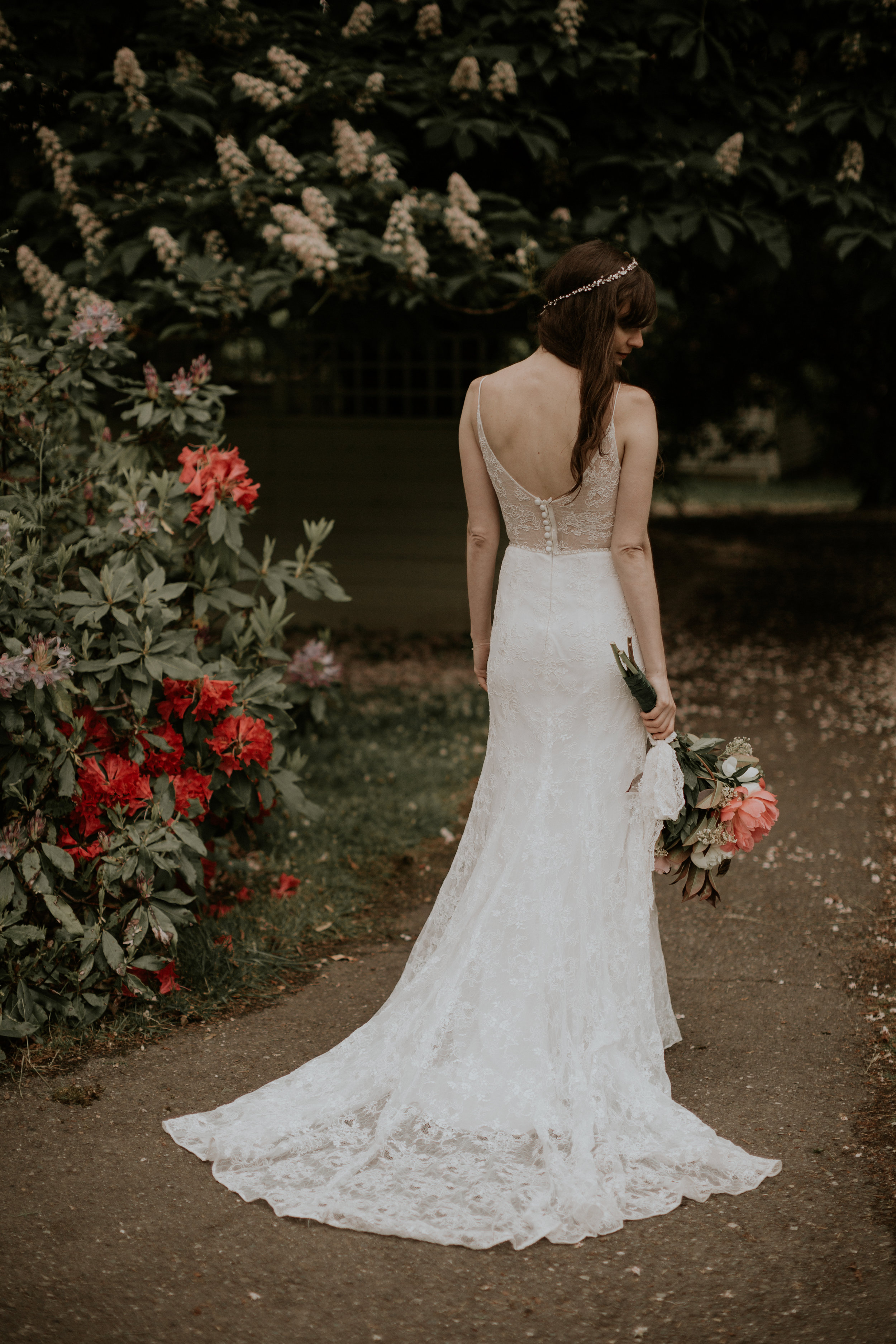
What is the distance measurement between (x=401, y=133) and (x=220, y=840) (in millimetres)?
4182

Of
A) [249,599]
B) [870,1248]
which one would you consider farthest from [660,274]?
[870,1248]

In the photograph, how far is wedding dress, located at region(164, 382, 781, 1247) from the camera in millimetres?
2695

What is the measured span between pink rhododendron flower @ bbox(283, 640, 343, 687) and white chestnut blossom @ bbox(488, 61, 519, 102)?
114 inches

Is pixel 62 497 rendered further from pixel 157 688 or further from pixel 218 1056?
pixel 218 1056

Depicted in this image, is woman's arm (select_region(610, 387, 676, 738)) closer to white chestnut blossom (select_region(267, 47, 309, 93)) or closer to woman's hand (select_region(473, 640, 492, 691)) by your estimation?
woman's hand (select_region(473, 640, 492, 691))

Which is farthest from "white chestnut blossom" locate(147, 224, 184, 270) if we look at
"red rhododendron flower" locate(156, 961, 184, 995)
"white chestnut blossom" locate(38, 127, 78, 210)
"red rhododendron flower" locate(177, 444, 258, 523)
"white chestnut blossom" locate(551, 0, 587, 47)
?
"red rhododendron flower" locate(156, 961, 184, 995)

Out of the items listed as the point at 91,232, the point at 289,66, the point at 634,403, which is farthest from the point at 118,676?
the point at 289,66

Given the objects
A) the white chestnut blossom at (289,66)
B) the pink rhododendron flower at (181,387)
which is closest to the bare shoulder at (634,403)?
the pink rhododendron flower at (181,387)

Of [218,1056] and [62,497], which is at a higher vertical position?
[62,497]

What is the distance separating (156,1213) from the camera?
2.63m

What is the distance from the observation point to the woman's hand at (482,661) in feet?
11.1

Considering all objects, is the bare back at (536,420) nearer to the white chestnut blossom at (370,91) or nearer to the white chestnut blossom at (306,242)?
the white chestnut blossom at (306,242)

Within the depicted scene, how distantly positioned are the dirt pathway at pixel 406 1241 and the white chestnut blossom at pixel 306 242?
11.0 ft

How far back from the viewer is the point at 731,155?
5777 millimetres
